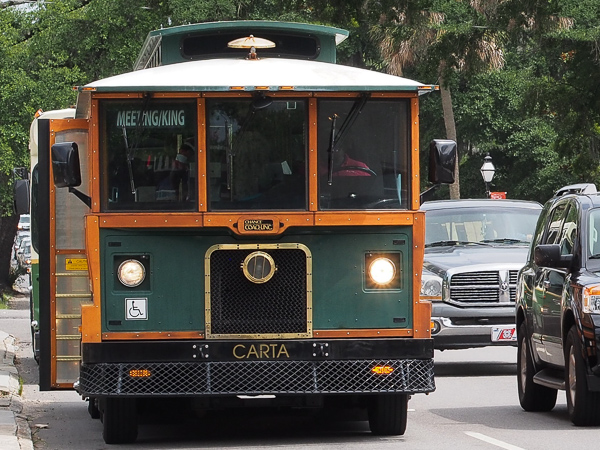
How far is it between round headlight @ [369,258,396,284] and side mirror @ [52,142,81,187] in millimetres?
2350

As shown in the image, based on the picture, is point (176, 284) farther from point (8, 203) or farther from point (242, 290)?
point (8, 203)

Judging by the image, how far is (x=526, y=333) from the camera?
13.4 meters

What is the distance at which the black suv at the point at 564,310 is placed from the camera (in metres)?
11.0

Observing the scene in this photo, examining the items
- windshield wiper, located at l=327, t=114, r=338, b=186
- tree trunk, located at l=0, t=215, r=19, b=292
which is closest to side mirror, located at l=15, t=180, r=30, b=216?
windshield wiper, located at l=327, t=114, r=338, b=186

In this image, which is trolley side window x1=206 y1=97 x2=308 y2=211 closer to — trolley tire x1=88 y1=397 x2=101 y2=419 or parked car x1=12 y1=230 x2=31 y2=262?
trolley tire x1=88 y1=397 x2=101 y2=419

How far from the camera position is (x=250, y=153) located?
34.2ft

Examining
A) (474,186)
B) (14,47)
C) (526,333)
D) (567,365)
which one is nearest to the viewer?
(567,365)

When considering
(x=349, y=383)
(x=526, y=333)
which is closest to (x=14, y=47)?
(x=526, y=333)

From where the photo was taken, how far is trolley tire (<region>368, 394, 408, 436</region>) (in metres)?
10.9

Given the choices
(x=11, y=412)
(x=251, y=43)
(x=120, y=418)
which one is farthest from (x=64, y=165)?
(x=11, y=412)

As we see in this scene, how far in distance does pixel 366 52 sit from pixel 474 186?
9.80 meters

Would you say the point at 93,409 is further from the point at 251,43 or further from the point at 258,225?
the point at 251,43

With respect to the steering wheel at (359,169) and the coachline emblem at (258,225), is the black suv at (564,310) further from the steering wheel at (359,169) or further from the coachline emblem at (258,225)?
the coachline emblem at (258,225)

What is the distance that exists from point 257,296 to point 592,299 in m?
2.73
